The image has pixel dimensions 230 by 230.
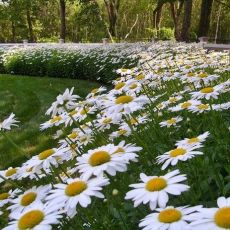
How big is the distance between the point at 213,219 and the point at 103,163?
72cm

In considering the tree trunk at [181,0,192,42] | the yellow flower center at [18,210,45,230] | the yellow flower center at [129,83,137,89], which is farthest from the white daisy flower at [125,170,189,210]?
the tree trunk at [181,0,192,42]

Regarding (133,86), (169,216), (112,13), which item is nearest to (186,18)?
(112,13)

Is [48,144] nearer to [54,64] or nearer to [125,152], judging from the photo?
[125,152]

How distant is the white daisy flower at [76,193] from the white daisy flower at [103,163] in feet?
0.17

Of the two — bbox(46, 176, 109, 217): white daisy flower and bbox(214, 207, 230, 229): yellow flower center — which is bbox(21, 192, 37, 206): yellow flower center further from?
bbox(214, 207, 230, 229): yellow flower center

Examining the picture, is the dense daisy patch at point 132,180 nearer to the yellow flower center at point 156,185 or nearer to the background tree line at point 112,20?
the yellow flower center at point 156,185

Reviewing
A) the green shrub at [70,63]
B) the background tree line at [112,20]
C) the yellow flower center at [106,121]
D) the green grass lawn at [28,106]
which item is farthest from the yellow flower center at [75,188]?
the background tree line at [112,20]

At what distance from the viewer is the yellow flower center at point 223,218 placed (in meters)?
1.32

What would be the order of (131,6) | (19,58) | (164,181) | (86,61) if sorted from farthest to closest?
(131,6), (19,58), (86,61), (164,181)

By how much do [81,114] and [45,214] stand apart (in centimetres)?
144

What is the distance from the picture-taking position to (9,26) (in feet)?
177

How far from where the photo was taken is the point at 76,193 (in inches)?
72.1

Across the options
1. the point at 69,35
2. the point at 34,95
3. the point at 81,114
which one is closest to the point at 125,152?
the point at 81,114

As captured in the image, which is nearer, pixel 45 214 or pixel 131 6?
pixel 45 214
